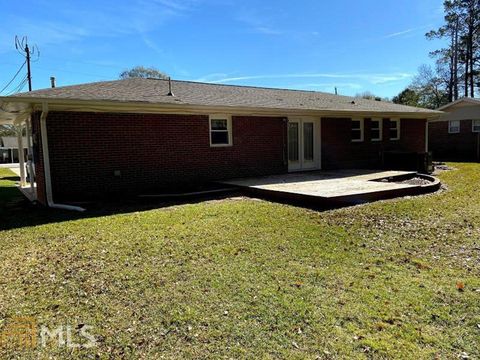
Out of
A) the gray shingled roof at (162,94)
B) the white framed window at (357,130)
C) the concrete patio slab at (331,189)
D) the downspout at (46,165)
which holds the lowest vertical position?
the concrete patio slab at (331,189)

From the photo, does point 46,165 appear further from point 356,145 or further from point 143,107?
point 356,145

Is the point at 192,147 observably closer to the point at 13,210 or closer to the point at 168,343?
→ the point at 13,210

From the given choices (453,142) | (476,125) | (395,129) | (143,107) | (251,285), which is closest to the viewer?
(251,285)

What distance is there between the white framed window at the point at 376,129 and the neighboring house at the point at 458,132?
8.86m

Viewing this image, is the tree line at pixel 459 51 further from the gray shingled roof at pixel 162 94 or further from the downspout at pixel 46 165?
the downspout at pixel 46 165

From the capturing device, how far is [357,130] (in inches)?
646

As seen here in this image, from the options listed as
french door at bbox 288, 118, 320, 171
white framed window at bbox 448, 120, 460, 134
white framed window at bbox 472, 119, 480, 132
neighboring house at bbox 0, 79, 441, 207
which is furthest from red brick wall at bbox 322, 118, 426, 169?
white framed window at bbox 448, 120, 460, 134

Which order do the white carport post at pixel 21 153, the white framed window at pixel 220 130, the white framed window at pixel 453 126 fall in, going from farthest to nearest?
the white framed window at pixel 453 126
the white carport post at pixel 21 153
the white framed window at pixel 220 130

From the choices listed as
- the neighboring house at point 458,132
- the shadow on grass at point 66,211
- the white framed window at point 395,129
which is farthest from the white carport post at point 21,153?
the neighboring house at point 458,132

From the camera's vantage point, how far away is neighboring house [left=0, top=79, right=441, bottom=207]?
9078 mm

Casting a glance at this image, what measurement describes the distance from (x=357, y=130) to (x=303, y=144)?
360cm

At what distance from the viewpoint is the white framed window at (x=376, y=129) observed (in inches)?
675

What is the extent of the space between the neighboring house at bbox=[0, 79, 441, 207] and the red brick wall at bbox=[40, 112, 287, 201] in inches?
1.0

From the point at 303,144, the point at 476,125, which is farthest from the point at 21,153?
the point at 476,125
